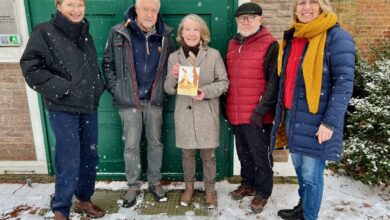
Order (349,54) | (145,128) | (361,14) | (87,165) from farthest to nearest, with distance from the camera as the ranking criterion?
(361,14)
(145,128)
(87,165)
(349,54)

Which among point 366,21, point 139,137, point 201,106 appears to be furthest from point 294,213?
point 366,21

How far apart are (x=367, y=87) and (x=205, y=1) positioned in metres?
2.50

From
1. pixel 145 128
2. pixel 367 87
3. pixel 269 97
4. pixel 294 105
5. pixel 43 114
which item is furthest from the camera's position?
pixel 367 87

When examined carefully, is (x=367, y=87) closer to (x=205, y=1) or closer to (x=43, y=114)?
(x=205, y=1)

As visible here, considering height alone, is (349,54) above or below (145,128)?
above

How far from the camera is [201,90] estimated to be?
11.0 ft

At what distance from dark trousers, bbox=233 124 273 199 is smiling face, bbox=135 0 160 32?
1390 millimetres

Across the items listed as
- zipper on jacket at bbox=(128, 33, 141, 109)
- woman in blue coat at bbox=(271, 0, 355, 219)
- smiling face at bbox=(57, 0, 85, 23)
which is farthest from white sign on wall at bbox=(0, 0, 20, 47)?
woman in blue coat at bbox=(271, 0, 355, 219)

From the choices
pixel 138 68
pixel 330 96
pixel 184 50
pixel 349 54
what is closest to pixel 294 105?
pixel 330 96

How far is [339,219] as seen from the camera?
3.48 metres

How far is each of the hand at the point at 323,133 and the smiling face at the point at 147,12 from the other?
75.1 inches

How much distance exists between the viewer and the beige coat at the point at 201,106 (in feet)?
11.3

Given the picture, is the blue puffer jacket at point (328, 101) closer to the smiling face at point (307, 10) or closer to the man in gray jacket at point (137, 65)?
the smiling face at point (307, 10)

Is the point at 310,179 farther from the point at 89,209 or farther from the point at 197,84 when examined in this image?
the point at 89,209
